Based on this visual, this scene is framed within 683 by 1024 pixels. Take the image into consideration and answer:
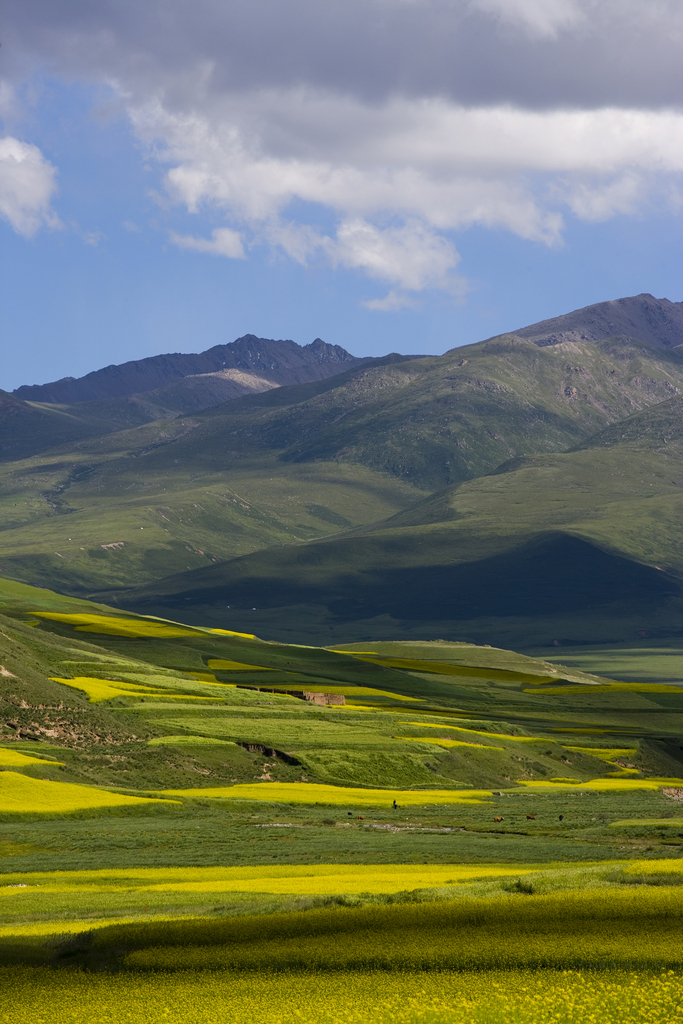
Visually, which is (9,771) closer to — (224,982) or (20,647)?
(20,647)

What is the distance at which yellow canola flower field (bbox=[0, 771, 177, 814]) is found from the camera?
175ft

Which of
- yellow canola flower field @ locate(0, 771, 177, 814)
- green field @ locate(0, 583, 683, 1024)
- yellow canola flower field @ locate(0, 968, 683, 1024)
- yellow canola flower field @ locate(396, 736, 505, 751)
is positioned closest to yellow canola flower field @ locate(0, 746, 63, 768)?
green field @ locate(0, 583, 683, 1024)

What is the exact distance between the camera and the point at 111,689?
92188 mm


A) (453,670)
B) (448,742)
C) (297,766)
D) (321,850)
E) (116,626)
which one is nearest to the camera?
(321,850)

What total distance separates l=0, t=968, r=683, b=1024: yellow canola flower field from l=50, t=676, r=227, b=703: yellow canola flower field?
70.4 meters

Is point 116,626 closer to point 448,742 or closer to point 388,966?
point 448,742

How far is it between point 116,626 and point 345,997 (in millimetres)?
163888

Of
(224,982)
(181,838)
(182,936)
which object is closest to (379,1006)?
(224,982)

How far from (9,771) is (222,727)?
25480mm

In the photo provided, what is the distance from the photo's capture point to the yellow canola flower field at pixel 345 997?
15203 millimetres

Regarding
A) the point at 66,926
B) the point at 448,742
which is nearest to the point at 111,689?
the point at 448,742

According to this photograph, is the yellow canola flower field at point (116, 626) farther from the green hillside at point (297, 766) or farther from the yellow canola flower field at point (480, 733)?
the yellow canola flower field at point (480, 733)

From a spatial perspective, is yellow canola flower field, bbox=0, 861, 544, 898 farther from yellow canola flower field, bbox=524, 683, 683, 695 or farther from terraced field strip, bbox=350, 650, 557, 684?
terraced field strip, bbox=350, 650, 557, 684

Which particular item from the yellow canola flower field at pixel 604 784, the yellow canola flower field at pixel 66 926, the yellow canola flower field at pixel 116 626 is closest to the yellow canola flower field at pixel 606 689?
the yellow canola flower field at pixel 116 626
